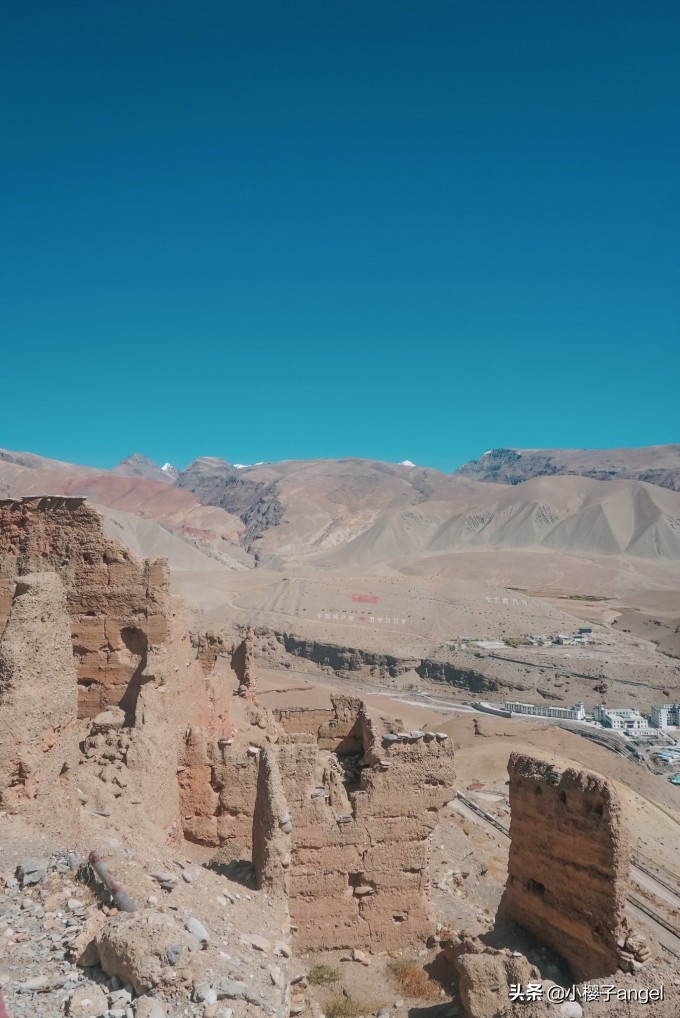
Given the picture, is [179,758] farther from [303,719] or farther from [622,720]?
[622,720]

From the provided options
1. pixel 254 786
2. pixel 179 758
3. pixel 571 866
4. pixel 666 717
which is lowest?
pixel 666 717

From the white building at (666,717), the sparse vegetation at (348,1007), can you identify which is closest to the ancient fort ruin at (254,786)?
the sparse vegetation at (348,1007)

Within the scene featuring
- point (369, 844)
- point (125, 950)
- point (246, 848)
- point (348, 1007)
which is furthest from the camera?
point (246, 848)

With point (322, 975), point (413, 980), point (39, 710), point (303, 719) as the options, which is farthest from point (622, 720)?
point (39, 710)

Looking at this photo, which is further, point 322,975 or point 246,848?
point 246,848

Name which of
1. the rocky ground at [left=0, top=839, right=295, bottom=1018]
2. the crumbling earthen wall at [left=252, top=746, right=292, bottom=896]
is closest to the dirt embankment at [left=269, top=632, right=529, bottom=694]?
→ the crumbling earthen wall at [left=252, top=746, right=292, bottom=896]

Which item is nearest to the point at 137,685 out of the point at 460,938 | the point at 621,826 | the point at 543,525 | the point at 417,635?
the point at 460,938
